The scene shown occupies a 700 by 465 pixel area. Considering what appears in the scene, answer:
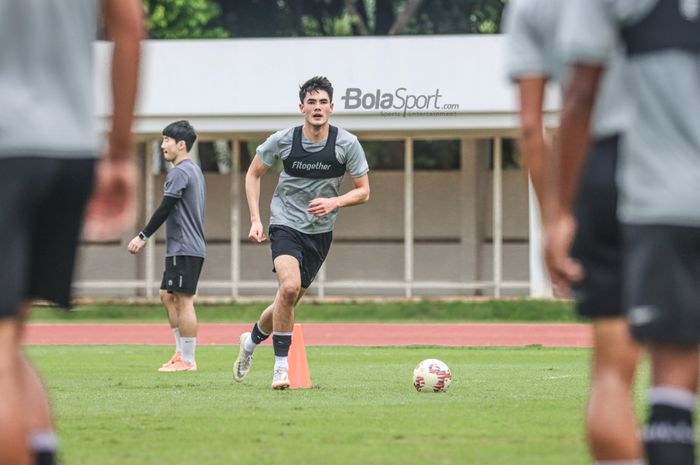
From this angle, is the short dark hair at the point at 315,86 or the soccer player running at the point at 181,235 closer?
the short dark hair at the point at 315,86

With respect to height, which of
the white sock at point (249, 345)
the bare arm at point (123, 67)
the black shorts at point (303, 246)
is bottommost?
the white sock at point (249, 345)

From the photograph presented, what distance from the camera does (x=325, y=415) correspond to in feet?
33.2

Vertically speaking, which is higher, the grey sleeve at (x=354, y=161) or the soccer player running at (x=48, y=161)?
the grey sleeve at (x=354, y=161)

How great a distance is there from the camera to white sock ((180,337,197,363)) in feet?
50.5

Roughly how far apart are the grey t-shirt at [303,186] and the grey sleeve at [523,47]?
753 cm

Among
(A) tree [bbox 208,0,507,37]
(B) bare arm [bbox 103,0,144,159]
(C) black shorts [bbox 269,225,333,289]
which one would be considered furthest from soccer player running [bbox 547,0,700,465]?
(A) tree [bbox 208,0,507,37]

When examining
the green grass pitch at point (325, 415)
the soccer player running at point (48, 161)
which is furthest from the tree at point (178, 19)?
the soccer player running at point (48, 161)

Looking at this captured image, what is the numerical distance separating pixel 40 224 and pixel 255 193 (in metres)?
8.74

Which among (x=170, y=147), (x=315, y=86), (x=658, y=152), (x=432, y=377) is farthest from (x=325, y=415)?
(x=170, y=147)

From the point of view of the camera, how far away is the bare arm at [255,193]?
13.4 metres

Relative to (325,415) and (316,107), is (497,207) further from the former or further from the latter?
(325,415)

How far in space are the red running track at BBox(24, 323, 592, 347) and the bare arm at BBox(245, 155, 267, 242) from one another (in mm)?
8039

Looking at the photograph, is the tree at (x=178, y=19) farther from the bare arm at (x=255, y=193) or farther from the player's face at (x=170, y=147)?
the bare arm at (x=255, y=193)

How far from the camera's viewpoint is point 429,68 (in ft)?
101
